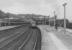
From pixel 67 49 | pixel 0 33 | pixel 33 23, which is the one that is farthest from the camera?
pixel 33 23

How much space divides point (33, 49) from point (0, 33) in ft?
65.7

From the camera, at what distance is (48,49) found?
1605cm

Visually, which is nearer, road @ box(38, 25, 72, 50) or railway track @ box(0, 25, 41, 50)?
road @ box(38, 25, 72, 50)

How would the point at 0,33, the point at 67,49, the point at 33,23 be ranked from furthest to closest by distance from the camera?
the point at 33,23 < the point at 0,33 < the point at 67,49

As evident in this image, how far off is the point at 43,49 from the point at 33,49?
4.07 feet

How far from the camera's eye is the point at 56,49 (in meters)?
15.6

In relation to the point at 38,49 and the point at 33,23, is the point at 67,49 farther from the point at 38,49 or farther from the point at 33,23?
the point at 33,23

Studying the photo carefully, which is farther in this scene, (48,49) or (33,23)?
(33,23)

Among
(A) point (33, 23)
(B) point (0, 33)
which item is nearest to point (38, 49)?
(B) point (0, 33)

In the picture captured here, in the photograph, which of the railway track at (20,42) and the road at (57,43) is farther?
the railway track at (20,42)

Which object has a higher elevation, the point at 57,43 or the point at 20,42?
the point at 57,43

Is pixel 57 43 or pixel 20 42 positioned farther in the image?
pixel 20 42

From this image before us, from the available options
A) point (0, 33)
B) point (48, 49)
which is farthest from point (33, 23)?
point (48, 49)

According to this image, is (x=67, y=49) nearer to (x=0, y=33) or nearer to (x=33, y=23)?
(x=0, y=33)
